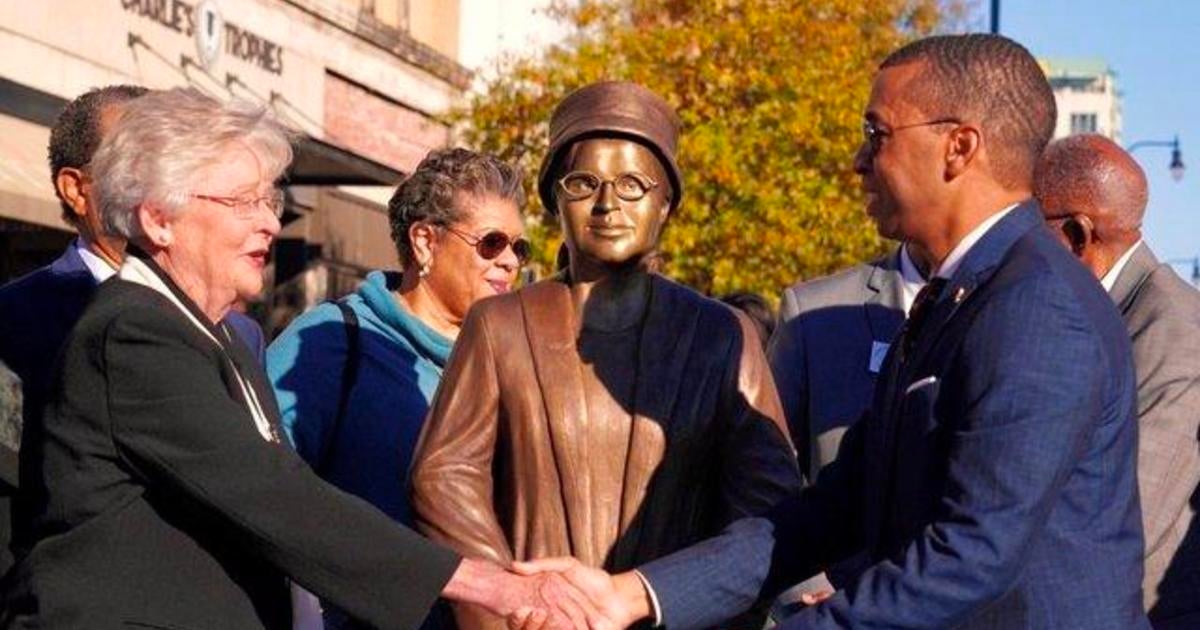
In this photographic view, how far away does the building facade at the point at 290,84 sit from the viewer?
20.9 m

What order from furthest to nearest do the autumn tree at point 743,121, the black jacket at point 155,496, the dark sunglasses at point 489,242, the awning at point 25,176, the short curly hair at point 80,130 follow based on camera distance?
the autumn tree at point 743,121 → the awning at point 25,176 → the dark sunglasses at point 489,242 → the short curly hair at point 80,130 → the black jacket at point 155,496

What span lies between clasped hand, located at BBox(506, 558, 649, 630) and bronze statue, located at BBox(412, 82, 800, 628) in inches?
5.8

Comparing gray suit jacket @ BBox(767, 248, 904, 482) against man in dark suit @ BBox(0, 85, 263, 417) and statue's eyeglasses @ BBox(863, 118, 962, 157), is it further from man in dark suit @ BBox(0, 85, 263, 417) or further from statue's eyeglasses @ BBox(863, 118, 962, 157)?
statue's eyeglasses @ BBox(863, 118, 962, 157)

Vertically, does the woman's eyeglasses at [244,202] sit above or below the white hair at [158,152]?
below

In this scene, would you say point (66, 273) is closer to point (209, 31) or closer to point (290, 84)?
point (209, 31)

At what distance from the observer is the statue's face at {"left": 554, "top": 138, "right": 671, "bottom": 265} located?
18.7 feet

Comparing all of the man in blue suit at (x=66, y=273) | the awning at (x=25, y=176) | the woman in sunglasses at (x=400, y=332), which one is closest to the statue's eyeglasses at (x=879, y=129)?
the man in blue suit at (x=66, y=273)

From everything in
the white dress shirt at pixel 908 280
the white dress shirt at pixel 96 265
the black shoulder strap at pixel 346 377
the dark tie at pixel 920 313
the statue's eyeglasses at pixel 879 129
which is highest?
the statue's eyeglasses at pixel 879 129

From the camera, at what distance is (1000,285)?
456 cm

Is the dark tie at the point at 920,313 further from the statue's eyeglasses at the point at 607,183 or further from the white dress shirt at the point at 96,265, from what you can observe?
the white dress shirt at the point at 96,265

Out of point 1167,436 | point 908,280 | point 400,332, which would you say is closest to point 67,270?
point 400,332

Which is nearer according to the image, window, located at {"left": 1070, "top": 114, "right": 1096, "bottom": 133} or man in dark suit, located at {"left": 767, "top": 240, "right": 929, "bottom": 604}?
man in dark suit, located at {"left": 767, "top": 240, "right": 929, "bottom": 604}

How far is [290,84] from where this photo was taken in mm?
27453

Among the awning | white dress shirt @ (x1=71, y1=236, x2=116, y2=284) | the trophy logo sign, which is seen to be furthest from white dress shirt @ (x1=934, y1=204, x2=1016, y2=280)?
the trophy logo sign
